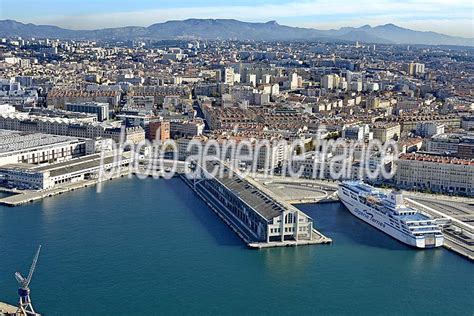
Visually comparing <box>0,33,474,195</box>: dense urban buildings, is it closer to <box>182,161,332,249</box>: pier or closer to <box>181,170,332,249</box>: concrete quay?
<box>182,161,332,249</box>: pier

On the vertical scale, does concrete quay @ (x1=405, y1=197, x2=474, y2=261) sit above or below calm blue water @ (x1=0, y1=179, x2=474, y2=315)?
above

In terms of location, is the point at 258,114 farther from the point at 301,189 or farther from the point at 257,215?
the point at 257,215

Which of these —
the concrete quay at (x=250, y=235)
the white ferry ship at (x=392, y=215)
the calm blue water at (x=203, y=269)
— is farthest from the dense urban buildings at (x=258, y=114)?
the concrete quay at (x=250, y=235)

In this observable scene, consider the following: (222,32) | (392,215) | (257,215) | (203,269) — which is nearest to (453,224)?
(392,215)

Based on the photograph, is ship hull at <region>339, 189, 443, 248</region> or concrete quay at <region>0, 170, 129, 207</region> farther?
concrete quay at <region>0, 170, 129, 207</region>

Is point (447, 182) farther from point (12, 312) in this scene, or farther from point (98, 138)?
point (12, 312)

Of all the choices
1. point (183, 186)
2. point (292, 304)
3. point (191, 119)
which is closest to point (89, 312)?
point (292, 304)

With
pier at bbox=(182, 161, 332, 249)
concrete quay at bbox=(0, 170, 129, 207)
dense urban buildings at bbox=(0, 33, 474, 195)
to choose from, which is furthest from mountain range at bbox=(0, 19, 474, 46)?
pier at bbox=(182, 161, 332, 249)
